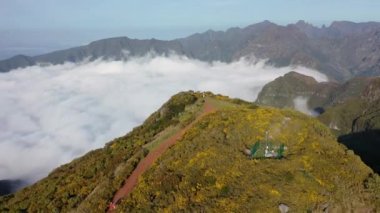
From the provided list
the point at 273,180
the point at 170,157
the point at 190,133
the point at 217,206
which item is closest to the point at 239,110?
the point at 190,133

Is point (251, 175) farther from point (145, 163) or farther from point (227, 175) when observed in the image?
point (145, 163)

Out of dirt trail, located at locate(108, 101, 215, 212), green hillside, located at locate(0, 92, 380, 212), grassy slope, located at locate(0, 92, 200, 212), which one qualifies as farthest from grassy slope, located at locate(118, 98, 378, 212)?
grassy slope, located at locate(0, 92, 200, 212)

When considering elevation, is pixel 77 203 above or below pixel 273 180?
below

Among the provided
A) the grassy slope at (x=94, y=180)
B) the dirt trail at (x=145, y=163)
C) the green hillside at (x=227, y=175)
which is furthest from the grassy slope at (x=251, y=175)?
the grassy slope at (x=94, y=180)

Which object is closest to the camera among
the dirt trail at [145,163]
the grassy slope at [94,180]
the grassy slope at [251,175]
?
the grassy slope at [251,175]

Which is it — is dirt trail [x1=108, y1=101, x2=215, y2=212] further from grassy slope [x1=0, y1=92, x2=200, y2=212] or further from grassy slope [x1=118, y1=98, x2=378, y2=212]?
grassy slope [x1=118, y1=98, x2=378, y2=212]

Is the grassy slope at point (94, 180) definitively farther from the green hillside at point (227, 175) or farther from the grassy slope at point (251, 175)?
the grassy slope at point (251, 175)

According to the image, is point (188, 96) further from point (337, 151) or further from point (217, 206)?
point (217, 206)
